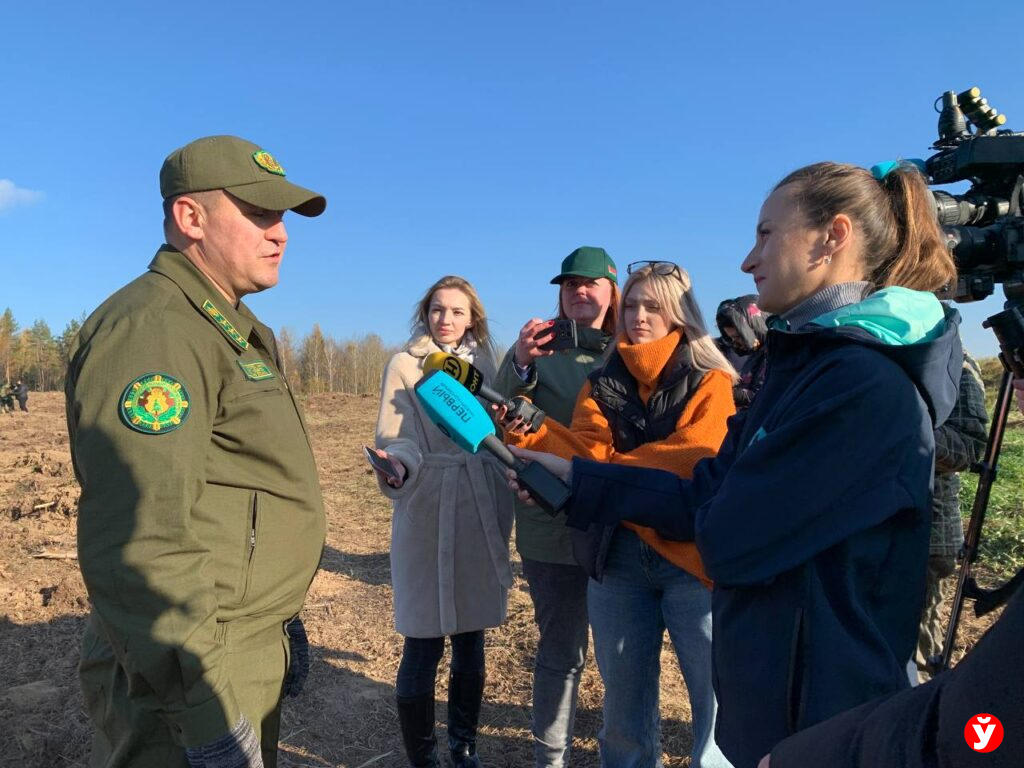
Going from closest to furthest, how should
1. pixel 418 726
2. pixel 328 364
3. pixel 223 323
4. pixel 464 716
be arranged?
pixel 223 323 < pixel 418 726 < pixel 464 716 < pixel 328 364

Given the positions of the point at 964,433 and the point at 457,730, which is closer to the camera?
the point at 964,433

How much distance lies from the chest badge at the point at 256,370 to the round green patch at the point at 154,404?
270 millimetres

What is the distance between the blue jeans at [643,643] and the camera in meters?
2.68

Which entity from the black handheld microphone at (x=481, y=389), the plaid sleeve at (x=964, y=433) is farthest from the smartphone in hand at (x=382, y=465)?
the plaid sleeve at (x=964, y=433)

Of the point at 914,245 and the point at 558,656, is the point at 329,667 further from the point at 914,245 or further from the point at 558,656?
the point at 914,245

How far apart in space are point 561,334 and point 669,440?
2.93 ft

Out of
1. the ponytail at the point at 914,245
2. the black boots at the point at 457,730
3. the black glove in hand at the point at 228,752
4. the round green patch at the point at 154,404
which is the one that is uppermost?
the ponytail at the point at 914,245

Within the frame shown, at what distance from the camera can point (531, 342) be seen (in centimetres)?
338

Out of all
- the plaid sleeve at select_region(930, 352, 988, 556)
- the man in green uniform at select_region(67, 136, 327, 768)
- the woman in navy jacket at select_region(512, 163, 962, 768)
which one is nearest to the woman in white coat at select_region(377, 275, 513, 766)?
the man in green uniform at select_region(67, 136, 327, 768)

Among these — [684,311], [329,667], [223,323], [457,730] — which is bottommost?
[329,667]

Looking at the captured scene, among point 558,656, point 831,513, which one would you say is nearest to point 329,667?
point 558,656

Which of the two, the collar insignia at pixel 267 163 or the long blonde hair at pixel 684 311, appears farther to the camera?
the long blonde hair at pixel 684 311

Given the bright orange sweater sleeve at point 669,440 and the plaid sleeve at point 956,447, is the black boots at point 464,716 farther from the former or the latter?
the plaid sleeve at point 956,447

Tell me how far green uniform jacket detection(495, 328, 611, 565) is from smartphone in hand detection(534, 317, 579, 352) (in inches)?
3.4
